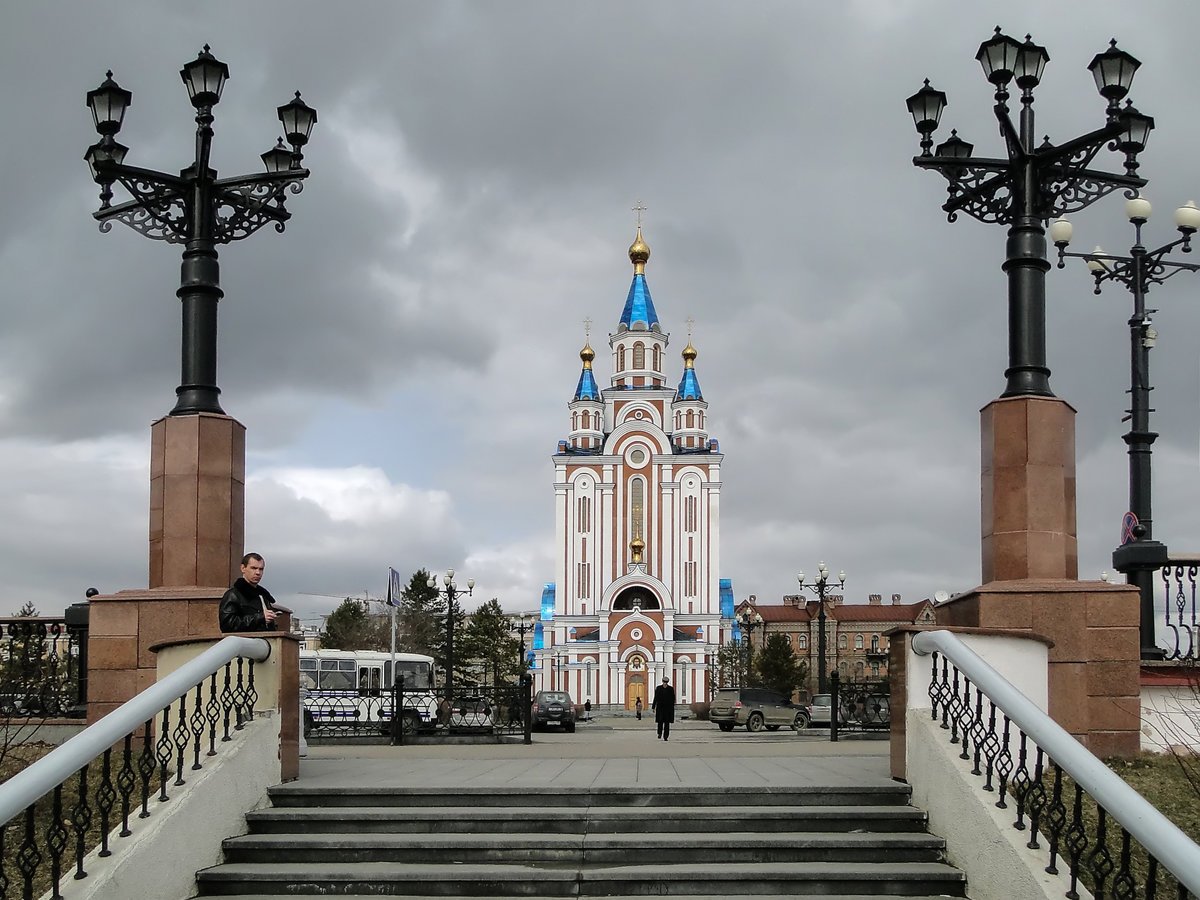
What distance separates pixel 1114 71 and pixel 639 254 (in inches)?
3333

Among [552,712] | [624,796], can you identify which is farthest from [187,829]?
[552,712]

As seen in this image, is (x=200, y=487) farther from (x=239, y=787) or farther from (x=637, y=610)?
(x=637, y=610)

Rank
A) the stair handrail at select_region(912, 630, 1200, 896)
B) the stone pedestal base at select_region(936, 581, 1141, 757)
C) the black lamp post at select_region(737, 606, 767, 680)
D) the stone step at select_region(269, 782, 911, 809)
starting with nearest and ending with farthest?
the stair handrail at select_region(912, 630, 1200, 896), the stone step at select_region(269, 782, 911, 809), the stone pedestal base at select_region(936, 581, 1141, 757), the black lamp post at select_region(737, 606, 767, 680)

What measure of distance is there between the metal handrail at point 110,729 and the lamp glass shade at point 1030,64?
326 inches

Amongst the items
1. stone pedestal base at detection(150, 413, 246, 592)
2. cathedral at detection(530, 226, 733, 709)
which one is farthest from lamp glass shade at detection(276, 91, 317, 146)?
cathedral at detection(530, 226, 733, 709)

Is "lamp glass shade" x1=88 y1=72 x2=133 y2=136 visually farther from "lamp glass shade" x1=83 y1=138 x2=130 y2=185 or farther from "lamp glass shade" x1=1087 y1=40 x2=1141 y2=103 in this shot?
"lamp glass shade" x1=1087 y1=40 x2=1141 y2=103

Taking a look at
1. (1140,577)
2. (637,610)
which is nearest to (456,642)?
(637,610)

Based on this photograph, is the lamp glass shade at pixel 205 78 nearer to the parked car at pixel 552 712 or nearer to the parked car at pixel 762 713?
the parked car at pixel 552 712

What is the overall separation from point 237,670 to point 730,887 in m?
3.99

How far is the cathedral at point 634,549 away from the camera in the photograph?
84.2m

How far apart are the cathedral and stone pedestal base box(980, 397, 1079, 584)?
72.4m

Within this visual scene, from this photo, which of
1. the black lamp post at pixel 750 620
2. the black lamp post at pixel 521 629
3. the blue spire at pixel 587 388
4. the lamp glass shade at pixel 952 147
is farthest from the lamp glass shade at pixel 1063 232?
the black lamp post at pixel 750 620

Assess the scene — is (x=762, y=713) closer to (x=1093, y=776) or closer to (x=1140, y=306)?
(x=1140, y=306)

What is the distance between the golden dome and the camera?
9550cm
